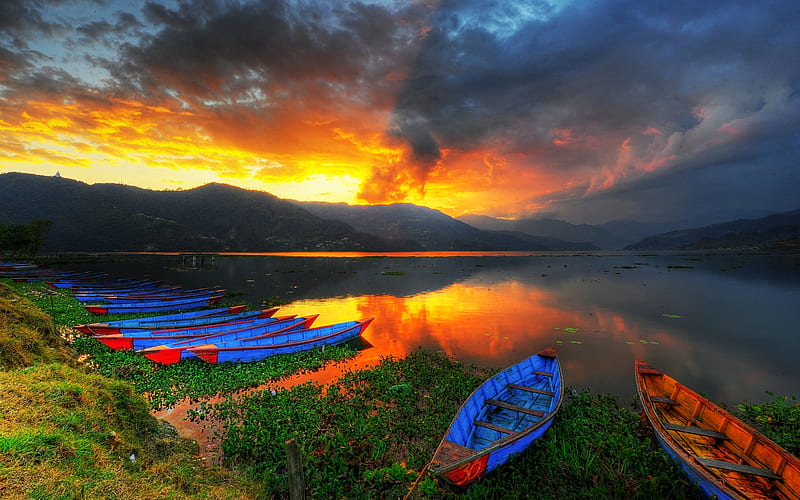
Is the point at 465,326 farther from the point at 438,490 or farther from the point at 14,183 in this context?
the point at 14,183

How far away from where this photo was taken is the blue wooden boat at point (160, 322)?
65.3 feet

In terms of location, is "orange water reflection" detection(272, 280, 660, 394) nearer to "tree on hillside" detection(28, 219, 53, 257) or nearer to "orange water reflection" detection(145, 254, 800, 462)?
"orange water reflection" detection(145, 254, 800, 462)

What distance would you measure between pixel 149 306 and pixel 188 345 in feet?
57.7

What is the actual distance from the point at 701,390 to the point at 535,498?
A: 15.0 meters

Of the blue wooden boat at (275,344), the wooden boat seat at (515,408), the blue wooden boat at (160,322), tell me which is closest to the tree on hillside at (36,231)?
the blue wooden boat at (160,322)

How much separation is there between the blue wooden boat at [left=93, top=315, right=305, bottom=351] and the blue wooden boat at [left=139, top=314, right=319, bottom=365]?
356 mm

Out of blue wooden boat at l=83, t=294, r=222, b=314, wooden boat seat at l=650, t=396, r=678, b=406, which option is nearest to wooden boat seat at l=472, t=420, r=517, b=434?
wooden boat seat at l=650, t=396, r=678, b=406

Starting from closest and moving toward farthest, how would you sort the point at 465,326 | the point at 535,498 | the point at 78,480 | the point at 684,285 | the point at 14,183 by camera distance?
the point at 78,480
the point at 535,498
the point at 465,326
the point at 684,285
the point at 14,183

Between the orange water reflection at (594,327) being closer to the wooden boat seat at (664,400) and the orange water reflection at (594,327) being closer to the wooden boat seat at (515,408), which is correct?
the wooden boat seat at (664,400)

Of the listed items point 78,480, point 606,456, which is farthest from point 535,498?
point 78,480

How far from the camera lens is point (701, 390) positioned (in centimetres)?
1647

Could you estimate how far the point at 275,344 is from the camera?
19078mm

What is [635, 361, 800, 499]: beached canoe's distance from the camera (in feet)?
24.5

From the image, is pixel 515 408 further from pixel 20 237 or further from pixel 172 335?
pixel 20 237
